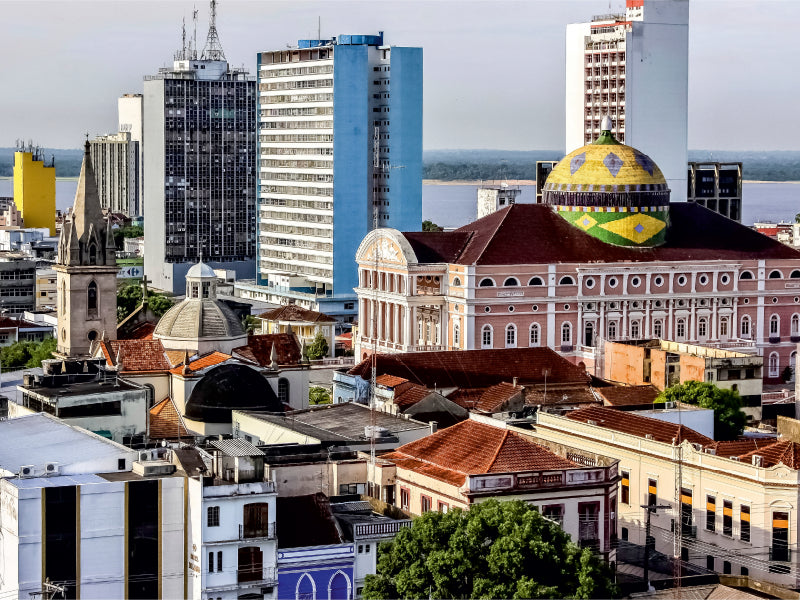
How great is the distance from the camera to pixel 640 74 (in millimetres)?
148250

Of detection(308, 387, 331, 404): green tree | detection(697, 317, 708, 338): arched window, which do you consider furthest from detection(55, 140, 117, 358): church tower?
detection(697, 317, 708, 338): arched window

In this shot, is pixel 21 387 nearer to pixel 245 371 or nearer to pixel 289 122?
pixel 245 371

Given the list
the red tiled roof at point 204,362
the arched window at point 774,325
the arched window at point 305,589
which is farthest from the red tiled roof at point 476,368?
the arched window at point 305,589

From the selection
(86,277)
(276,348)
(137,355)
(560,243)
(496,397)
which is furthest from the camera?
(560,243)

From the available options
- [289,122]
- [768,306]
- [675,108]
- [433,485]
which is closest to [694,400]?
[433,485]

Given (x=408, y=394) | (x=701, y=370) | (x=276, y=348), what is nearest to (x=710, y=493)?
(x=408, y=394)

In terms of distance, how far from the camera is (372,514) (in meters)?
54.5

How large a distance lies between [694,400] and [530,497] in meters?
24.2

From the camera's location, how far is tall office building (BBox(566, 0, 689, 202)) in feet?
486

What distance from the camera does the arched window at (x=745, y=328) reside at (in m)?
108

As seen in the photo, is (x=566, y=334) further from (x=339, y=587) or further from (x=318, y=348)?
(x=339, y=587)

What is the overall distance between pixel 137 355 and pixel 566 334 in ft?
95.0

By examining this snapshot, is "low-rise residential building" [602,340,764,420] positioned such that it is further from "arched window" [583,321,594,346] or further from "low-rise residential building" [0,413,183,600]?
"low-rise residential building" [0,413,183,600]

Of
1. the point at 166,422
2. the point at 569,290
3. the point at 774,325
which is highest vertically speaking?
the point at 569,290
